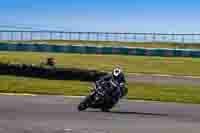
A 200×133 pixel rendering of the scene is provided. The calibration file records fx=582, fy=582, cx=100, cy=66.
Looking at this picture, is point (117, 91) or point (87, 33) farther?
point (87, 33)

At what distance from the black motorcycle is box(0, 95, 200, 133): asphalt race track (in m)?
0.20

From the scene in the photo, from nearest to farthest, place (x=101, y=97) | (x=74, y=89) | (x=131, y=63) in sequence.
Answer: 1. (x=101, y=97)
2. (x=74, y=89)
3. (x=131, y=63)

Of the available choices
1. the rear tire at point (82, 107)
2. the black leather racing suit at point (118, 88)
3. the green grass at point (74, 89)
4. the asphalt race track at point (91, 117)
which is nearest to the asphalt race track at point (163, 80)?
the green grass at point (74, 89)

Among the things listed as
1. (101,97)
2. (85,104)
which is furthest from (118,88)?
(85,104)

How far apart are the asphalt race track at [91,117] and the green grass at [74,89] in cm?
202

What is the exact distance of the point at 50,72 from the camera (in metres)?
24.4

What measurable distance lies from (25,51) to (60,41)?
12702 millimetres

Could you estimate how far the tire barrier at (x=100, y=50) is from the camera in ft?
166

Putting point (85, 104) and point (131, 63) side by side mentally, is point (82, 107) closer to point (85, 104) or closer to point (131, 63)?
point (85, 104)

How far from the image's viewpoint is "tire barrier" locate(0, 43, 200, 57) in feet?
166

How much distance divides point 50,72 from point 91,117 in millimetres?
10976

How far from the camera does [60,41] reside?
67.2 metres

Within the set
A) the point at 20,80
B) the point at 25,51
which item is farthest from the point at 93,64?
the point at 20,80

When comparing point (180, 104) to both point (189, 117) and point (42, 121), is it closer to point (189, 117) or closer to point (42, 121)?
point (189, 117)
